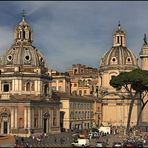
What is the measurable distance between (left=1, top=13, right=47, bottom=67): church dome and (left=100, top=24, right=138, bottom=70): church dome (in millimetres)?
24668

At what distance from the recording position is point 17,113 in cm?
6500

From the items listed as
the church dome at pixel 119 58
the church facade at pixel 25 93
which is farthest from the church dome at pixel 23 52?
the church dome at pixel 119 58

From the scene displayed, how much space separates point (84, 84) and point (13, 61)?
137 feet

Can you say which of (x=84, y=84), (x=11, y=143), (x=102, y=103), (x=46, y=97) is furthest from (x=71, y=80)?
(x=11, y=143)

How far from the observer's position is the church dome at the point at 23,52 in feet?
222

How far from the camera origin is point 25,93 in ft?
219

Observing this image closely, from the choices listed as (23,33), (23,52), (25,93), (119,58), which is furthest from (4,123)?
(119,58)

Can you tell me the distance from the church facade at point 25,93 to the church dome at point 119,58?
81.3 feet

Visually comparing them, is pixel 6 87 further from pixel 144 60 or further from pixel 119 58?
pixel 144 60

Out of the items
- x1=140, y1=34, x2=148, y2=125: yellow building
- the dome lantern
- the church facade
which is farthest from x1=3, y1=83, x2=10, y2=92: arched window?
x1=140, y1=34, x2=148, y2=125: yellow building

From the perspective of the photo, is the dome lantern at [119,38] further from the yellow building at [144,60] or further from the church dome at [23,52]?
the church dome at [23,52]

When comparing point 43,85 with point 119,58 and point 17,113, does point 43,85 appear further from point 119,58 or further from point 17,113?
point 119,58

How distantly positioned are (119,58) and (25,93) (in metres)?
30.6

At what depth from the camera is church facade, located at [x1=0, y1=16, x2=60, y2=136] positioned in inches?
2554
